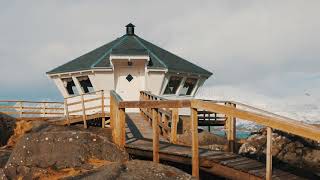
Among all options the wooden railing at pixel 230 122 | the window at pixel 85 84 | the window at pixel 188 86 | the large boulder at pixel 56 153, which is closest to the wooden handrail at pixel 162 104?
the wooden railing at pixel 230 122

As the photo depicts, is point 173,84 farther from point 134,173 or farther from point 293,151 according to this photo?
point 134,173

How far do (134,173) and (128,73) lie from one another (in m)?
16.1

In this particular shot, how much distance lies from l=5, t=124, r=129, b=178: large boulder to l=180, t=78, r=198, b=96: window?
50.2 feet

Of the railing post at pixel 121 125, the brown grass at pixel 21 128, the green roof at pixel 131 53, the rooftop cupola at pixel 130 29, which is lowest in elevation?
the brown grass at pixel 21 128

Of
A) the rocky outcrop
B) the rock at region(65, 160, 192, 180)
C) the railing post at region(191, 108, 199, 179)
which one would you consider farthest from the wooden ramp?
the rocky outcrop

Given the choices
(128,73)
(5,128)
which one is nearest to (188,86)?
(128,73)

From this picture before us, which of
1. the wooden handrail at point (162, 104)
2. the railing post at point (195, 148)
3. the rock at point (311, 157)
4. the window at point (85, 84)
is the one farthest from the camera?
the window at point (85, 84)

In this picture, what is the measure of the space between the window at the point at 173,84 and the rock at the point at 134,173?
1619cm

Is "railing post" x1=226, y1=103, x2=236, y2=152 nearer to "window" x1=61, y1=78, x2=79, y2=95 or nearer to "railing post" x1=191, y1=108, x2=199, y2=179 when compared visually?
"railing post" x1=191, y1=108, x2=199, y2=179

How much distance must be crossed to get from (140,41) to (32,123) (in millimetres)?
8236

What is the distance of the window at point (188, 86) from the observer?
24484mm

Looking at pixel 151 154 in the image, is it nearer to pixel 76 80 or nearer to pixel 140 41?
pixel 76 80

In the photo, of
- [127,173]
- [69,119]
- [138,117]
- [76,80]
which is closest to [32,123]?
[69,119]

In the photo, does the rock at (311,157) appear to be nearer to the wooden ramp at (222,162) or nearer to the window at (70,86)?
the wooden ramp at (222,162)
